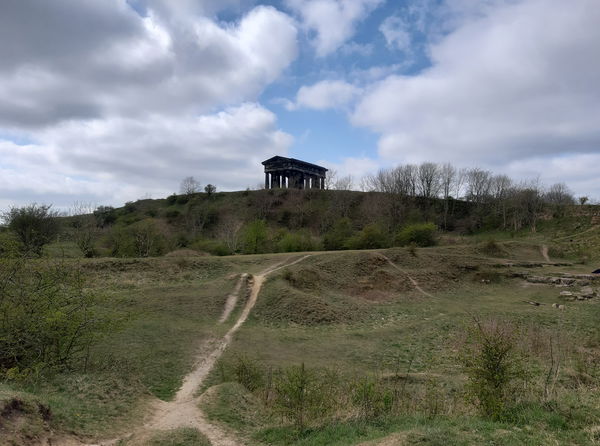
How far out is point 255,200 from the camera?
7669 centimetres

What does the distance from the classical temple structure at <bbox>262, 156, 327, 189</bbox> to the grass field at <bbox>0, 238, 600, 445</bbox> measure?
42.8 m

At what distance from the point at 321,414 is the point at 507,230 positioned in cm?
6387

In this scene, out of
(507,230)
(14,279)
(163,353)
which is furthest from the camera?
(507,230)

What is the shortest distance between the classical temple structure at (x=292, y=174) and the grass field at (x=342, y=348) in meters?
42.8

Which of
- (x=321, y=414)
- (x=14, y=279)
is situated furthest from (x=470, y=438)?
(x=14, y=279)

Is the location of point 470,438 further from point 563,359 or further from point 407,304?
point 407,304

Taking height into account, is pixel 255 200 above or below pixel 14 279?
above

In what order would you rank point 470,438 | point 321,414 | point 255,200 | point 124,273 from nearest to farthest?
point 470,438, point 321,414, point 124,273, point 255,200

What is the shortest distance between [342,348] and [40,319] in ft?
39.6

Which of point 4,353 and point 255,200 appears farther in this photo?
point 255,200

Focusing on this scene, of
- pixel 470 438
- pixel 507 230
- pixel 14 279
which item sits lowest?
pixel 470 438

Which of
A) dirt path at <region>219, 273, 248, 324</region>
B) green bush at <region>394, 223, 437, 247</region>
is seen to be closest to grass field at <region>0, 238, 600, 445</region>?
dirt path at <region>219, 273, 248, 324</region>

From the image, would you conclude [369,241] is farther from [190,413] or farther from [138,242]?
[190,413]

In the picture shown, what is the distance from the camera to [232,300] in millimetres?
23578
